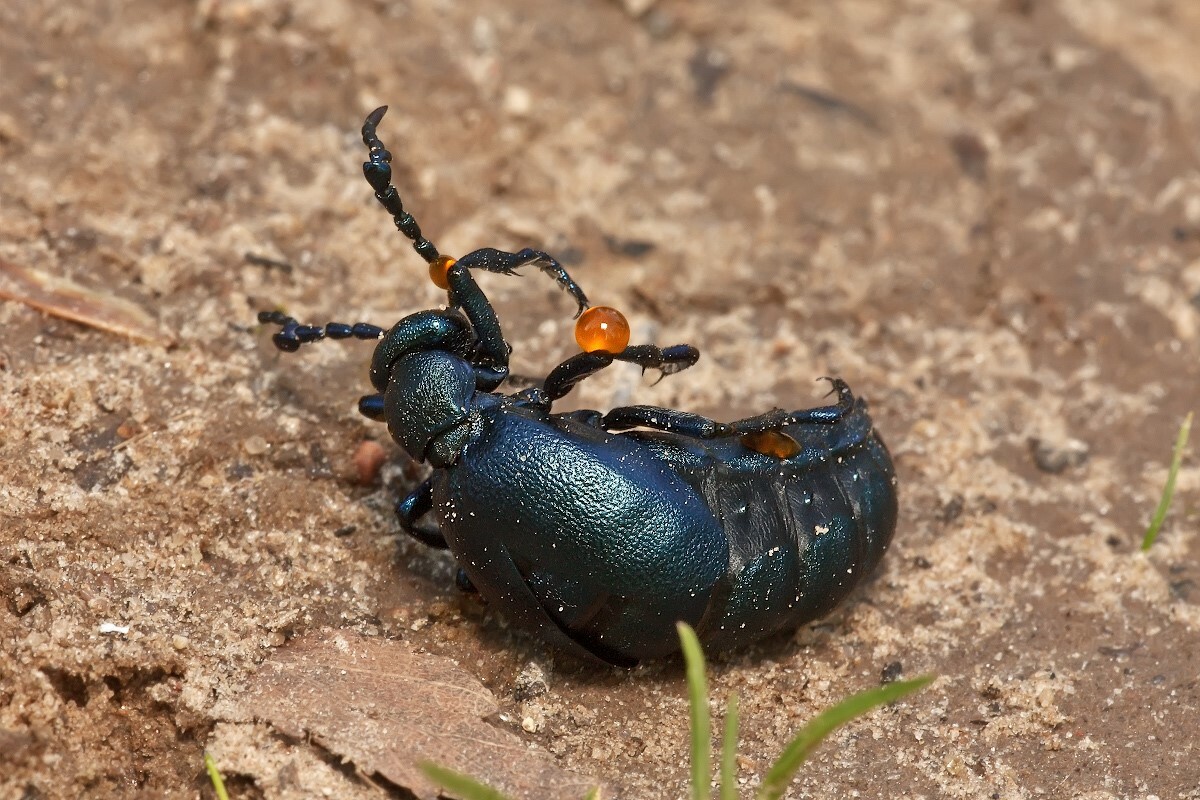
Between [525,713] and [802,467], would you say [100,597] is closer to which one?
[525,713]

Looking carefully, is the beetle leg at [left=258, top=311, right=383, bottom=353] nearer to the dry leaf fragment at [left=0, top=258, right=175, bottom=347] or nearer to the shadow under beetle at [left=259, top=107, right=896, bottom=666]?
the shadow under beetle at [left=259, top=107, right=896, bottom=666]

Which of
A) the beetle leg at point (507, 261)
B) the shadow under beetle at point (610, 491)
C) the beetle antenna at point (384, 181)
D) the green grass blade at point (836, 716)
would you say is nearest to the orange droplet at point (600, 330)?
the shadow under beetle at point (610, 491)

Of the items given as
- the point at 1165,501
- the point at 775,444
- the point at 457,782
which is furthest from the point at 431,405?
the point at 1165,501

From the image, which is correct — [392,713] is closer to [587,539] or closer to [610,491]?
[587,539]

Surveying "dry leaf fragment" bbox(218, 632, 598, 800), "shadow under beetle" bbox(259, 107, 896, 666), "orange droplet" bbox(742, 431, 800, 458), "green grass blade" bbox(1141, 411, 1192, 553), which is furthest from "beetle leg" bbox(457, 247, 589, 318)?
"green grass blade" bbox(1141, 411, 1192, 553)

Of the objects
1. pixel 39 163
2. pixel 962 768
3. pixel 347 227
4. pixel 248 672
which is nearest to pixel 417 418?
pixel 248 672

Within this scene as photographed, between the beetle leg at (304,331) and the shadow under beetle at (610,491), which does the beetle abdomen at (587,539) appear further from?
the beetle leg at (304,331)

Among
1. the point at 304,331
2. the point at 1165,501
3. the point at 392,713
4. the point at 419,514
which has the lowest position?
the point at 392,713
